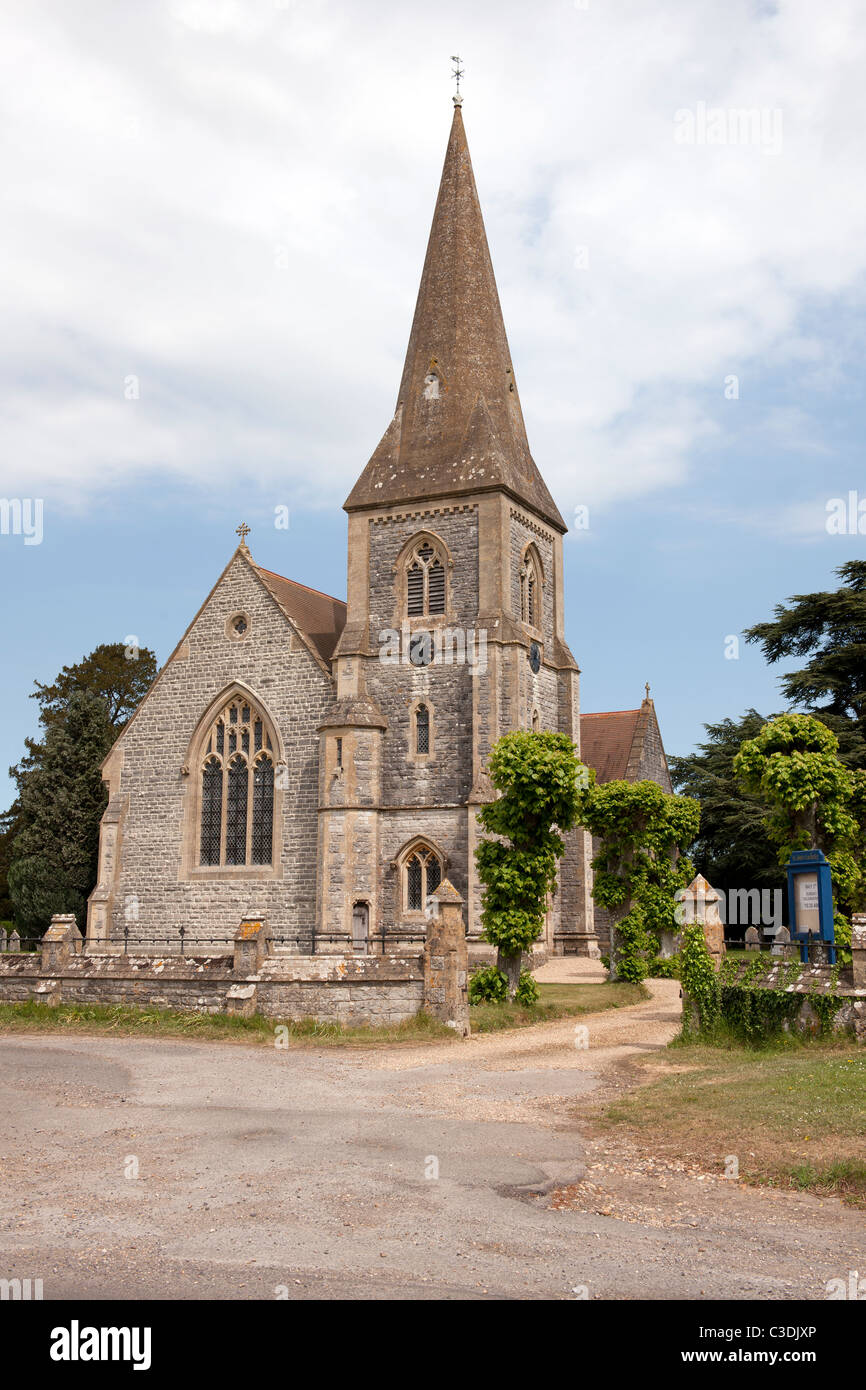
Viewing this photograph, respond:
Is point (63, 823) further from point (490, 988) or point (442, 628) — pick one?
point (490, 988)

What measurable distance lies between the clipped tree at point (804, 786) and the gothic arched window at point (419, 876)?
1022 cm

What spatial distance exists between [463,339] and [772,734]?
1846 cm

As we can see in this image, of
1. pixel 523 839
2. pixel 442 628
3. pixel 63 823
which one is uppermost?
pixel 442 628

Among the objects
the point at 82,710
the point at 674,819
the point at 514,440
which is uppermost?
the point at 514,440

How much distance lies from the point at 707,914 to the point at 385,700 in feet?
51.2

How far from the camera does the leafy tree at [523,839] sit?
2039cm

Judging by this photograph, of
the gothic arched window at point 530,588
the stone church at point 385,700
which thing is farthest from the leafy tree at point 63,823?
the gothic arched window at point 530,588

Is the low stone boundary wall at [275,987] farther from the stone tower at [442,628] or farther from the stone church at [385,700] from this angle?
the stone tower at [442,628]

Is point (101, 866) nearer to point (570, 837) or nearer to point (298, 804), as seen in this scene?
point (298, 804)

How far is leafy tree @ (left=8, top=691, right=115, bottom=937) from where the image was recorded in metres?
39.0

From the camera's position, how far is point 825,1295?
5.46 m

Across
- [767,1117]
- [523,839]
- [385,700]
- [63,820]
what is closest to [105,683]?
[63,820]

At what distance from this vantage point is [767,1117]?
934 centimetres
